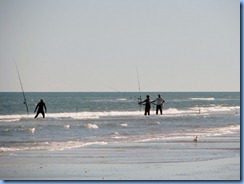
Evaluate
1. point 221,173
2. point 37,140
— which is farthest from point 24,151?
point 221,173

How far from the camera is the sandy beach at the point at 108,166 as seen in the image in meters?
8.24

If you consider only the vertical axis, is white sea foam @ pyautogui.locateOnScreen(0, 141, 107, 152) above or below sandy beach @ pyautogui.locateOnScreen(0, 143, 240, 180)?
above

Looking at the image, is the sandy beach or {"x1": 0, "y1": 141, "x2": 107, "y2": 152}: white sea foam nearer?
the sandy beach

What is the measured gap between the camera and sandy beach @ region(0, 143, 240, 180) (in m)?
8.24

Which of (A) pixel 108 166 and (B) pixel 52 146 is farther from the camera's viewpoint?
(B) pixel 52 146

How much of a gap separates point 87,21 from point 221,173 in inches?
117

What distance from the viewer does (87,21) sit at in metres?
9.32

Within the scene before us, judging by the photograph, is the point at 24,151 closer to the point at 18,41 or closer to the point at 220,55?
the point at 18,41

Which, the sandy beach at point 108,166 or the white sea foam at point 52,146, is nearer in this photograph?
the sandy beach at point 108,166

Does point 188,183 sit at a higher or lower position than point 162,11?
lower

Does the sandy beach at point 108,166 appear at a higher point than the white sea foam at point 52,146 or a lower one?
lower

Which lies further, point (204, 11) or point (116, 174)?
point (204, 11)

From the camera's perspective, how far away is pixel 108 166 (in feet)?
29.6

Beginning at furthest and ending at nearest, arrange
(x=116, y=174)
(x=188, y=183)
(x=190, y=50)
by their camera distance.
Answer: (x=190, y=50)
(x=116, y=174)
(x=188, y=183)
